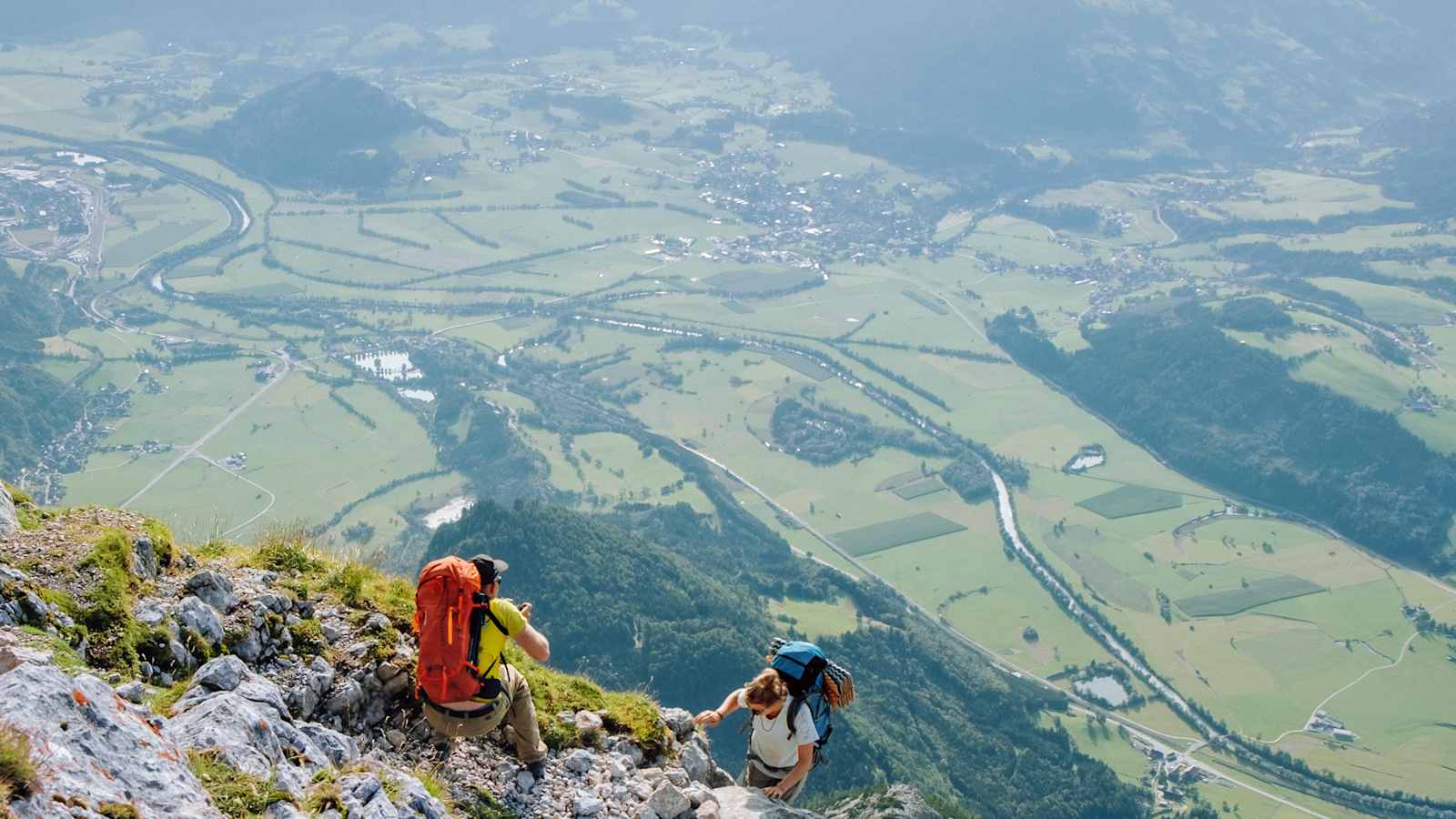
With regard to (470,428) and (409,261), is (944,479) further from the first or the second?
(409,261)

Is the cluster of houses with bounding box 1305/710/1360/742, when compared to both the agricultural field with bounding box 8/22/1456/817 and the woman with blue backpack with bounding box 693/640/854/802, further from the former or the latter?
the woman with blue backpack with bounding box 693/640/854/802

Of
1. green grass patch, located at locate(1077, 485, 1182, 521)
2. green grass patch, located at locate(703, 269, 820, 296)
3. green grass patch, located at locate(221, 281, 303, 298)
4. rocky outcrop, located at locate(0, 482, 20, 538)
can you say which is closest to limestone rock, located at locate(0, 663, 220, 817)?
rocky outcrop, located at locate(0, 482, 20, 538)

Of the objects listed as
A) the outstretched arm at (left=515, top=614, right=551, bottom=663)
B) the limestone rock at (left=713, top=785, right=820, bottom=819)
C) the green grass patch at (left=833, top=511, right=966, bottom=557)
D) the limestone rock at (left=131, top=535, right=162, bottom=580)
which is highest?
the limestone rock at (left=131, top=535, right=162, bottom=580)

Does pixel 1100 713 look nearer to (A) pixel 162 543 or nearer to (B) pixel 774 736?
(B) pixel 774 736

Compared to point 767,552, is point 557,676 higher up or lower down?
higher up

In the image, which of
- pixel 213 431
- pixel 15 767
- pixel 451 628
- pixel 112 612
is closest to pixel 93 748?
pixel 15 767

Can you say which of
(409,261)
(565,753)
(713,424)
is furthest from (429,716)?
(409,261)
